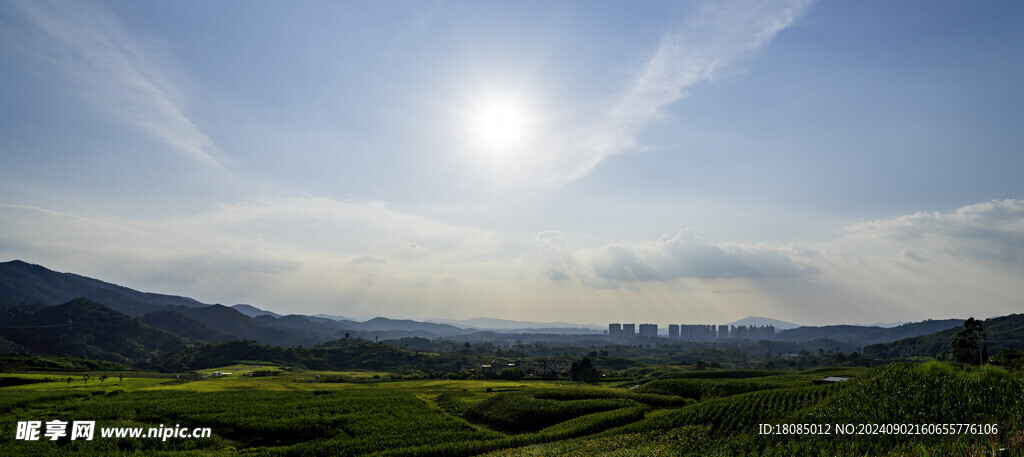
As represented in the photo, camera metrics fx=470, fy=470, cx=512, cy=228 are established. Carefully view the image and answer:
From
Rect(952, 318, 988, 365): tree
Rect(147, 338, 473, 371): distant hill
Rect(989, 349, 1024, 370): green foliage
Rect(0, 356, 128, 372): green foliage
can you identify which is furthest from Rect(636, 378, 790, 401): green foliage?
Rect(0, 356, 128, 372): green foliage

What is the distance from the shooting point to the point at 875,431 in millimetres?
19906

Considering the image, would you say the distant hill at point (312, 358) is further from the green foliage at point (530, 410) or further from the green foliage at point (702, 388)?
the green foliage at point (530, 410)

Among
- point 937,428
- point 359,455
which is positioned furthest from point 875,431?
point 359,455

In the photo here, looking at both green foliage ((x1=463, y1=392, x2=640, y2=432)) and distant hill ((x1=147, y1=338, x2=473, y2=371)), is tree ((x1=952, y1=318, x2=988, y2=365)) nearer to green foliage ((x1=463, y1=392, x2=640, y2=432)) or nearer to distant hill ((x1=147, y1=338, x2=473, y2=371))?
green foliage ((x1=463, y1=392, x2=640, y2=432))

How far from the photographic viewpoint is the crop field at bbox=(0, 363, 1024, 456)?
20.9 m

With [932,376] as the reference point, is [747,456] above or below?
below

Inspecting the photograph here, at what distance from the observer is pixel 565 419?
49344mm

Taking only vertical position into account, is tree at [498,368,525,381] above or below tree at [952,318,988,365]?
below

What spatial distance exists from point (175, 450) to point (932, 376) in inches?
2054

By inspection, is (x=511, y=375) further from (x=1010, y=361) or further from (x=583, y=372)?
(x=1010, y=361)

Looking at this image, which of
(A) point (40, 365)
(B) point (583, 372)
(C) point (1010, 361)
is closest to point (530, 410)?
(B) point (583, 372)

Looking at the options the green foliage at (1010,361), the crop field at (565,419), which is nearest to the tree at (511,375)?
the crop field at (565,419)

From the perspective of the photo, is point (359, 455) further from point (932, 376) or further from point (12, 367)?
point (12, 367)

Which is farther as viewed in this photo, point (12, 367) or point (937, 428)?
point (12, 367)
